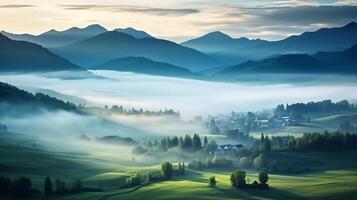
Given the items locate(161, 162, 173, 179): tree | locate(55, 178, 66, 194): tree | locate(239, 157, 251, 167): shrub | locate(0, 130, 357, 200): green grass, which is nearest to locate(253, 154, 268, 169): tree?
locate(239, 157, 251, 167): shrub

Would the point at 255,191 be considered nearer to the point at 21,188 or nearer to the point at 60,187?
the point at 60,187

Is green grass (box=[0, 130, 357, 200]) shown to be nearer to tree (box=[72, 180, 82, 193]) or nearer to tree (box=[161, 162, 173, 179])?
tree (box=[161, 162, 173, 179])

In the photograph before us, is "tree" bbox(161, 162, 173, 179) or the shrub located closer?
"tree" bbox(161, 162, 173, 179)

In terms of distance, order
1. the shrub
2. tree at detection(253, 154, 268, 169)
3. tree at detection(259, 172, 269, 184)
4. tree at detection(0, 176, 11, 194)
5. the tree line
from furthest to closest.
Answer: the shrub < tree at detection(253, 154, 268, 169) < tree at detection(259, 172, 269, 184) < tree at detection(0, 176, 11, 194) < the tree line

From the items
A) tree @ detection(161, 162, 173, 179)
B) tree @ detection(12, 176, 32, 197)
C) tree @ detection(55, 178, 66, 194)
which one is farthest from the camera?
tree @ detection(161, 162, 173, 179)

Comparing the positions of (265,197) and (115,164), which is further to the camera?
(115,164)

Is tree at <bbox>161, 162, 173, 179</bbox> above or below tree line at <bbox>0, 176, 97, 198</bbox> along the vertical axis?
above

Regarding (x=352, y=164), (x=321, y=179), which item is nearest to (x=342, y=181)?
(x=321, y=179)

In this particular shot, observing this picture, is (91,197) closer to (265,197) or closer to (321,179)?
(265,197)

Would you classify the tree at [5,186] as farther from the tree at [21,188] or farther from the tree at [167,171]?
the tree at [167,171]

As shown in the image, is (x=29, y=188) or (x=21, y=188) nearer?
(x=21, y=188)

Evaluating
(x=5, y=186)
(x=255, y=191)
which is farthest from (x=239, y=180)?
(x=5, y=186)
